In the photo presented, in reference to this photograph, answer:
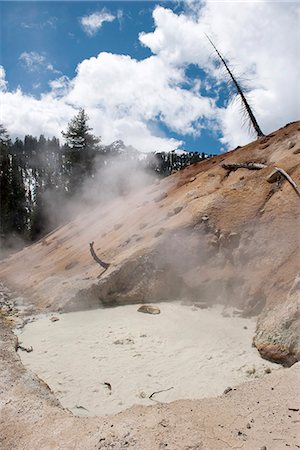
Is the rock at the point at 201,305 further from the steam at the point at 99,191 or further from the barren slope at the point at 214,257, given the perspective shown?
the steam at the point at 99,191

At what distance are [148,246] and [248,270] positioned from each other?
12.0 feet

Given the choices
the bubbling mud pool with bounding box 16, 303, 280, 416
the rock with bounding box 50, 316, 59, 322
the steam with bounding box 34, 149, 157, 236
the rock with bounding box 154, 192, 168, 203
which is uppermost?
the steam with bounding box 34, 149, 157, 236

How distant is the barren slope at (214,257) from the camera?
10.1 m

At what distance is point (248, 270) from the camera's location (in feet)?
37.2

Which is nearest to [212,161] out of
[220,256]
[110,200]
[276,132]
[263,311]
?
[276,132]

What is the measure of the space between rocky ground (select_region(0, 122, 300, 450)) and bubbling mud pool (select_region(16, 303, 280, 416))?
1.60ft

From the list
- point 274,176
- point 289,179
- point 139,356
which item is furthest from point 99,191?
point 139,356

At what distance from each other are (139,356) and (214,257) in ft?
16.8

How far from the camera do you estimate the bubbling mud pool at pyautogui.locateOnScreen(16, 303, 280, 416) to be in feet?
22.4

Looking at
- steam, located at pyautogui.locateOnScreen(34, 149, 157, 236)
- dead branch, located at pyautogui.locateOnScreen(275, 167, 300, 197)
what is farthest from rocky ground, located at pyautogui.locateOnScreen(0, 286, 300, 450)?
steam, located at pyautogui.locateOnScreen(34, 149, 157, 236)

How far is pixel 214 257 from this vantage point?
12531 mm

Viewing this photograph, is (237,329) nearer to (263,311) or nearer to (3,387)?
(263,311)

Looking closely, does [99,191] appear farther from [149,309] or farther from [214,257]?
[149,309]

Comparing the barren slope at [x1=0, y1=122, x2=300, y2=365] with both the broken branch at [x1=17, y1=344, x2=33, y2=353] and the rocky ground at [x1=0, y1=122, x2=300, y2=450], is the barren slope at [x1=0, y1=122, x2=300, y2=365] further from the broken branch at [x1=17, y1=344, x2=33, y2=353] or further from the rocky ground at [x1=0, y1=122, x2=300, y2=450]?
the broken branch at [x1=17, y1=344, x2=33, y2=353]
